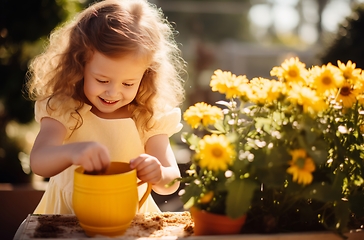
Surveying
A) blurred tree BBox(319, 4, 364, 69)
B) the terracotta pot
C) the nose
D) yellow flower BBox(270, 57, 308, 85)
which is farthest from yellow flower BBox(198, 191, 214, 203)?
blurred tree BBox(319, 4, 364, 69)

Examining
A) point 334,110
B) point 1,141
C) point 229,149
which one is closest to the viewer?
point 229,149

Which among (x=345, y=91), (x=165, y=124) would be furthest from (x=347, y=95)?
(x=165, y=124)

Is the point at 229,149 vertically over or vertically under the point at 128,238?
over

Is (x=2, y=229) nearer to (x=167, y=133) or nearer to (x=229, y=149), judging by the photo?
(x=167, y=133)

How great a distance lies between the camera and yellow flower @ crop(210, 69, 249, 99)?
0.90m

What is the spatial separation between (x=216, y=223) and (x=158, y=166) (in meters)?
0.19

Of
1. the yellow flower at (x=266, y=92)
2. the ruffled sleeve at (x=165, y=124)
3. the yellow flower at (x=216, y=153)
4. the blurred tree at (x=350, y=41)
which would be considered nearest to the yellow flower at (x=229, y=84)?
the yellow flower at (x=266, y=92)

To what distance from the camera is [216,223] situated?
0.86 meters

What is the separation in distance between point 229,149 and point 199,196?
12cm

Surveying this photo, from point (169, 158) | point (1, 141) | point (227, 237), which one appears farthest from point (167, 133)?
point (1, 141)

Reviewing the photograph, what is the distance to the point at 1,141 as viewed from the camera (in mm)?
2459

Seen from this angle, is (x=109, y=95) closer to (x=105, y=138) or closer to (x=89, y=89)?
(x=89, y=89)

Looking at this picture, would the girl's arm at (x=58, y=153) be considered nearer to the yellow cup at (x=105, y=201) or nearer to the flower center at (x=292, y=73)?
the yellow cup at (x=105, y=201)

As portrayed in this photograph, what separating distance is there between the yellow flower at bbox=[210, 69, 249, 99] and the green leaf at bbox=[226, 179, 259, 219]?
7.0 inches
